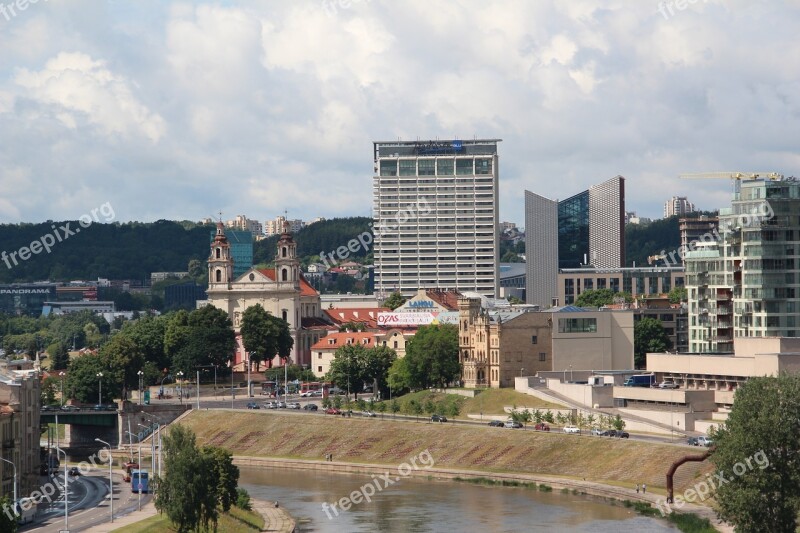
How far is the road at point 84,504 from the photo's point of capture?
4803 inches

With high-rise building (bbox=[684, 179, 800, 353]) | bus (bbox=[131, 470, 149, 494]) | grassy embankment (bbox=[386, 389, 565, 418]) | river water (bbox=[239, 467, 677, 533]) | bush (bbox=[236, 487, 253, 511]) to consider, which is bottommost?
river water (bbox=[239, 467, 677, 533])

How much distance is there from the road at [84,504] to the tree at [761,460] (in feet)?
147

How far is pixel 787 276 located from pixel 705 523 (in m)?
63.3

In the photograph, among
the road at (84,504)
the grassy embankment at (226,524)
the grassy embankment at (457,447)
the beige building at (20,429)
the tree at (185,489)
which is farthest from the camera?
the grassy embankment at (457,447)

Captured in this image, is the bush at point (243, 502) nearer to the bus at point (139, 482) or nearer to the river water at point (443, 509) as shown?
the river water at point (443, 509)

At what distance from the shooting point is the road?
12200 cm

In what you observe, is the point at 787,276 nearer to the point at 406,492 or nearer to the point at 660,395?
the point at 660,395

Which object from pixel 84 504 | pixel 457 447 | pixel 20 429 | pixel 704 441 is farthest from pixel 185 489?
pixel 457 447

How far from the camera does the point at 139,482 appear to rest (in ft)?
473

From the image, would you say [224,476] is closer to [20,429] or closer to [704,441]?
[20,429]

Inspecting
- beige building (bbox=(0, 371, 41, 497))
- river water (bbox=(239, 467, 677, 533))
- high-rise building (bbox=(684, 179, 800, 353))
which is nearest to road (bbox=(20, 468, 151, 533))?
beige building (bbox=(0, 371, 41, 497))

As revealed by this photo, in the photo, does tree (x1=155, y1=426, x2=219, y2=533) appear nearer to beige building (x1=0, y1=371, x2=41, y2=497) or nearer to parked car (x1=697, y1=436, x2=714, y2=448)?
beige building (x1=0, y1=371, x2=41, y2=497)

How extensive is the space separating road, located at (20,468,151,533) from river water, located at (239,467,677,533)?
13125mm

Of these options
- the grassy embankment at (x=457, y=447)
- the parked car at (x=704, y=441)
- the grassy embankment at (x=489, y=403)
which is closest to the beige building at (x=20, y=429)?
the grassy embankment at (x=457, y=447)
